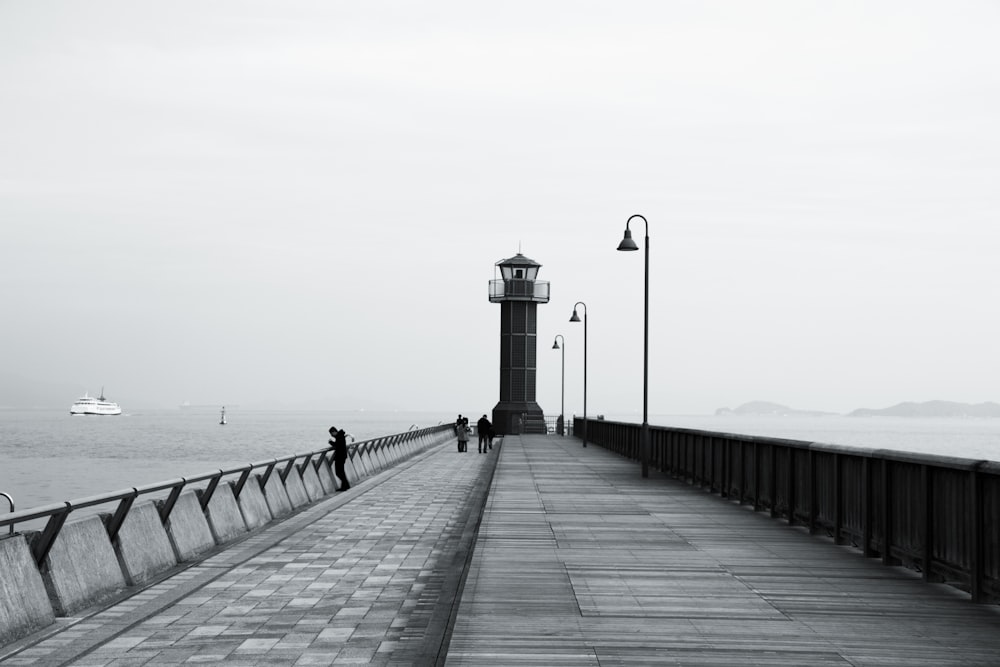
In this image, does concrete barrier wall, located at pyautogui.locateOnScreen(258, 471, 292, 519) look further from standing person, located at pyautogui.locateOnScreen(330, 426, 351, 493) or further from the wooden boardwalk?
standing person, located at pyautogui.locateOnScreen(330, 426, 351, 493)

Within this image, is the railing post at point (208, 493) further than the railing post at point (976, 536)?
Yes

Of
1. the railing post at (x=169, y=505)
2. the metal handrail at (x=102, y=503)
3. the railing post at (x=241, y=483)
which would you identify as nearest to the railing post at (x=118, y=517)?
the metal handrail at (x=102, y=503)

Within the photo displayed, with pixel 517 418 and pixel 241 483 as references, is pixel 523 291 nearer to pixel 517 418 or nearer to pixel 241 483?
pixel 517 418

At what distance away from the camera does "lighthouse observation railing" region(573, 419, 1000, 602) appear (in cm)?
917

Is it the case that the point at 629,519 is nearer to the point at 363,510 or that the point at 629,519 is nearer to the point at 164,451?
the point at 363,510

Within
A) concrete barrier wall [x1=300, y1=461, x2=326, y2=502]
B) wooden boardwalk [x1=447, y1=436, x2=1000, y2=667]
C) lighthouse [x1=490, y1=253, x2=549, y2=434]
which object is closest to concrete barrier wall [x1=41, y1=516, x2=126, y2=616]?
wooden boardwalk [x1=447, y1=436, x2=1000, y2=667]

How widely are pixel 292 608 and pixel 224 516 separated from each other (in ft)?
19.5

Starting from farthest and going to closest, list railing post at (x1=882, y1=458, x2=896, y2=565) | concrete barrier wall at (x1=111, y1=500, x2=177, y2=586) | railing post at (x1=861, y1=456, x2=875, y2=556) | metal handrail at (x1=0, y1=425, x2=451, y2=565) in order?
1. railing post at (x1=861, y1=456, x2=875, y2=556)
2. concrete barrier wall at (x1=111, y1=500, x2=177, y2=586)
3. railing post at (x1=882, y1=458, x2=896, y2=565)
4. metal handrail at (x1=0, y1=425, x2=451, y2=565)

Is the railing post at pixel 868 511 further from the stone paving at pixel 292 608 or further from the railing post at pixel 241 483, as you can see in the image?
the railing post at pixel 241 483


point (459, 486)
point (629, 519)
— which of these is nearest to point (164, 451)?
point (459, 486)

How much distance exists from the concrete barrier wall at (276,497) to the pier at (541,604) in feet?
8.12

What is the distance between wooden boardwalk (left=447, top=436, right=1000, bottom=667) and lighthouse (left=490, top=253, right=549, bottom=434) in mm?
63710

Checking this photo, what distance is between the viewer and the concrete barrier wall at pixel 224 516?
15055mm

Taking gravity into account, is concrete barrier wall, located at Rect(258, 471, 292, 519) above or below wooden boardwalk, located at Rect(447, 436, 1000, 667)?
below
